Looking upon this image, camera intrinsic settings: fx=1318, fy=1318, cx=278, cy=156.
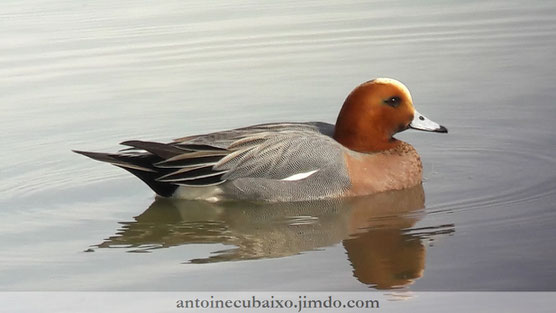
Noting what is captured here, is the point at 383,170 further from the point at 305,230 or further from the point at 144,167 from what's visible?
the point at 144,167

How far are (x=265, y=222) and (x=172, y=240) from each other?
1.58 feet

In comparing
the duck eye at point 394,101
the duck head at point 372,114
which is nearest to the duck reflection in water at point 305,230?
the duck head at point 372,114

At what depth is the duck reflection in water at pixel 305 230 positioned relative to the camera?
5547 mm

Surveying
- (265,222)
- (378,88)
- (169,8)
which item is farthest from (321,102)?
(169,8)

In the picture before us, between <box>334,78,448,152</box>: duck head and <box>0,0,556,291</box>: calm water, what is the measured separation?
1.06 ft

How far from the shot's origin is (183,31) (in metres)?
9.80

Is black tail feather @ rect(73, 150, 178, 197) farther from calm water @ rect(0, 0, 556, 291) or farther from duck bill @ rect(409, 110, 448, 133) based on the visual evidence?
duck bill @ rect(409, 110, 448, 133)

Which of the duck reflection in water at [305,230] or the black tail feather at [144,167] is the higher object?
the black tail feather at [144,167]

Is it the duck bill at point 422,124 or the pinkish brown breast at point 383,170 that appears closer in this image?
the pinkish brown breast at point 383,170

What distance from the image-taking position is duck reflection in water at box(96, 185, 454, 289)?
5547 millimetres

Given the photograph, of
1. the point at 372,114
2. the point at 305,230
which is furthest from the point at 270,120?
the point at 305,230

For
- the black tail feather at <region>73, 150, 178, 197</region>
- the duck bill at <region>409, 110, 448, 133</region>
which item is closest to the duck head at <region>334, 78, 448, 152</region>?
the duck bill at <region>409, 110, 448, 133</region>

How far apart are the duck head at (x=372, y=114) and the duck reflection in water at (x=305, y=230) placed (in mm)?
315

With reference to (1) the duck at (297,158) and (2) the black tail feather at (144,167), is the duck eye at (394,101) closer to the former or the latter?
(1) the duck at (297,158)
